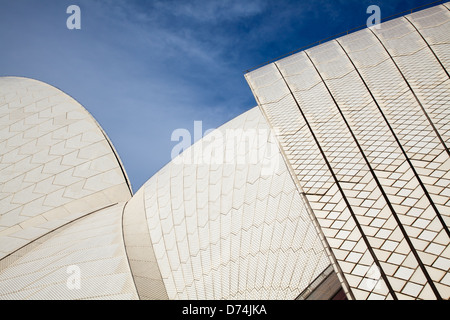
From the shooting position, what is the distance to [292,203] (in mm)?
7328

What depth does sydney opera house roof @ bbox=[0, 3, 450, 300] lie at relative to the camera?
4.55m

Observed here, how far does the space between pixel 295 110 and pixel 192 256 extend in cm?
615

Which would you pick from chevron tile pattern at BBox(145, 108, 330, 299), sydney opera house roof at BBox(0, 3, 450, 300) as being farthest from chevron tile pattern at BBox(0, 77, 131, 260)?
chevron tile pattern at BBox(145, 108, 330, 299)

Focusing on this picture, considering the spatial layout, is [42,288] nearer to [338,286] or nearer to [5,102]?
[338,286]

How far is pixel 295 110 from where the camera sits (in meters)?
7.75

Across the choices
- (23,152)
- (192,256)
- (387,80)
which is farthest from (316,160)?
(23,152)

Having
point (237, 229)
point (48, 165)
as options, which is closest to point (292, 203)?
point (237, 229)

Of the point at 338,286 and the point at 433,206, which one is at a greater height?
the point at 433,206

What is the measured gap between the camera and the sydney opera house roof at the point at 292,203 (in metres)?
4.55

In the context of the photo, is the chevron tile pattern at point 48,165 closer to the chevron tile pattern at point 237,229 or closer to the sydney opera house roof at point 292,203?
the sydney opera house roof at point 292,203

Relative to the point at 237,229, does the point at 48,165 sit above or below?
above

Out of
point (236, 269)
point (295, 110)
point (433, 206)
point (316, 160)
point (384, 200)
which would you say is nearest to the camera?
point (433, 206)

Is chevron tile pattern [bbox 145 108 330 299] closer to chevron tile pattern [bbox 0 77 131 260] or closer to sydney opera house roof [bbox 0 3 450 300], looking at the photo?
sydney opera house roof [bbox 0 3 450 300]

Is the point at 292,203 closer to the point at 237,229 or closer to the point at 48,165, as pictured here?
the point at 237,229
